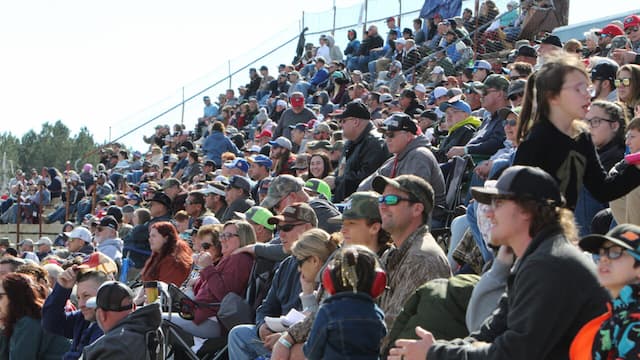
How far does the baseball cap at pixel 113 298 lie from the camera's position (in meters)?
7.45

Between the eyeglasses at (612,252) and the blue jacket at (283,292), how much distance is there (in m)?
3.65

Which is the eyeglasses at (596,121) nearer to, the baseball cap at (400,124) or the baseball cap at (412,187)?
the baseball cap at (412,187)

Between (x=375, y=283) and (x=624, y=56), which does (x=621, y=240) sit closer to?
(x=375, y=283)

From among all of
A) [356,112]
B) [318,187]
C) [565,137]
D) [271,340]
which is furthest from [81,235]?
[565,137]

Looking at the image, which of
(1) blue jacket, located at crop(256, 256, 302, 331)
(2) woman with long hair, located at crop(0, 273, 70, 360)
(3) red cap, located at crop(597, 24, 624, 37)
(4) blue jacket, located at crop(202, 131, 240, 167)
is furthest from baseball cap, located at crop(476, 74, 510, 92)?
(4) blue jacket, located at crop(202, 131, 240, 167)

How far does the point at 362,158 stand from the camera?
34.3 feet

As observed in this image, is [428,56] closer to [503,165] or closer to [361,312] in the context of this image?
[503,165]

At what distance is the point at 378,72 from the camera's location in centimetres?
2295

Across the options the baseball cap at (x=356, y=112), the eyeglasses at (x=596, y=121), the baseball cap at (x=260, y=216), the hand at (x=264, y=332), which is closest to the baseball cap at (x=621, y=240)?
the eyeglasses at (x=596, y=121)

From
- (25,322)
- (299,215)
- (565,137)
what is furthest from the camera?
(25,322)

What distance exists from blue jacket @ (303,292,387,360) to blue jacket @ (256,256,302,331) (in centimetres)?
229

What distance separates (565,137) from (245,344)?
351 cm

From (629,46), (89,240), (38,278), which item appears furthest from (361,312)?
(89,240)

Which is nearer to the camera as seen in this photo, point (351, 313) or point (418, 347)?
point (418, 347)
